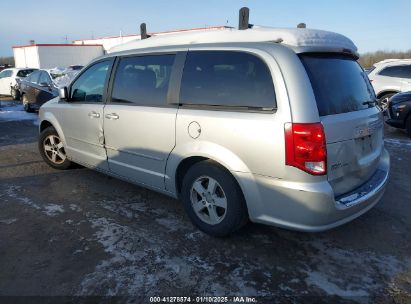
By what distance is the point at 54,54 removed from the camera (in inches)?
1227

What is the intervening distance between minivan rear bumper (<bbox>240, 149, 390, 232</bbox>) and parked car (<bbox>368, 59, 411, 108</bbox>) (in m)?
9.11

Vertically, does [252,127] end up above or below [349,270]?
above

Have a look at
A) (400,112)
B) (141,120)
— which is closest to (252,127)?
(141,120)

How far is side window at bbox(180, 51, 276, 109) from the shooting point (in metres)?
3.02

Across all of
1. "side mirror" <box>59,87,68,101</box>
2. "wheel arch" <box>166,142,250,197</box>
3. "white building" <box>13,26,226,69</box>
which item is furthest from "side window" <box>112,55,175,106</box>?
"white building" <box>13,26,226,69</box>

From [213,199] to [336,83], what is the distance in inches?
59.7

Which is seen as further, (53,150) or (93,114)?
(53,150)

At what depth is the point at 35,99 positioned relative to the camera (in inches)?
472

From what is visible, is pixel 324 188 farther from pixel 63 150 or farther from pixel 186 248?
pixel 63 150

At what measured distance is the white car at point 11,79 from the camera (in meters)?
16.7

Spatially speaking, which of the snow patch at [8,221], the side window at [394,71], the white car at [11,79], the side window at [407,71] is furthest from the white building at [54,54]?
the snow patch at [8,221]

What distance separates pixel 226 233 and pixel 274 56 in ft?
5.38

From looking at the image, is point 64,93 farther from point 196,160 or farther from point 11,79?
point 11,79

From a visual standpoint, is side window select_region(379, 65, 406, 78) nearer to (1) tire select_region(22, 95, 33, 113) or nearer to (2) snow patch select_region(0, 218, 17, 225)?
(2) snow patch select_region(0, 218, 17, 225)
